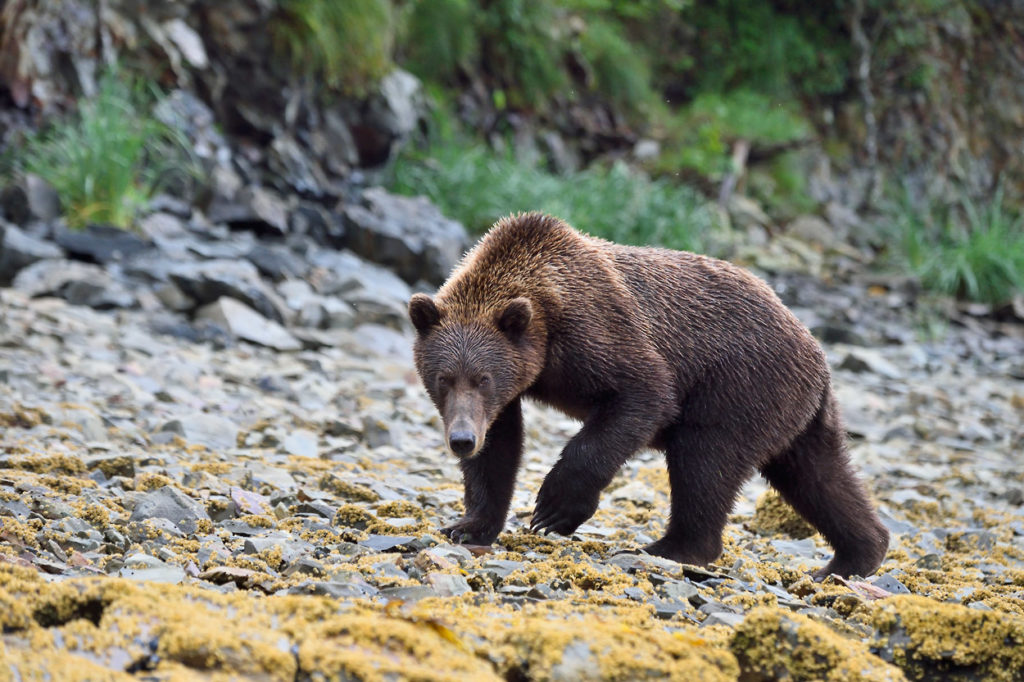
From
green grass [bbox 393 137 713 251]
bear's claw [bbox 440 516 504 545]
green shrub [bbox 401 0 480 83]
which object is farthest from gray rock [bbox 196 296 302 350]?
green shrub [bbox 401 0 480 83]

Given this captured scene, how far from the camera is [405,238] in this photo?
1178 cm

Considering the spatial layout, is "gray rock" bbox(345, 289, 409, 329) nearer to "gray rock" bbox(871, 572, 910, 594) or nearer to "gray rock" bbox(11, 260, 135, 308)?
"gray rock" bbox(11, 260, 135, 308)

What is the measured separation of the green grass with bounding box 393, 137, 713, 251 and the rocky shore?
151cm

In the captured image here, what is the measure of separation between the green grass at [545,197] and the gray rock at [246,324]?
15.7 feet

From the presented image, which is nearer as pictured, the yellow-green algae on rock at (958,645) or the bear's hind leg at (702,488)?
the yellow-green algae on rock at (958,645)

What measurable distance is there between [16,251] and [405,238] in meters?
3.94

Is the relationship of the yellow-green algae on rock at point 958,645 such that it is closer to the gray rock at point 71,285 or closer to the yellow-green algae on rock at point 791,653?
the yellow-green algae on rock at point 791,653

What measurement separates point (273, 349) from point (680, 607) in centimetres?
591

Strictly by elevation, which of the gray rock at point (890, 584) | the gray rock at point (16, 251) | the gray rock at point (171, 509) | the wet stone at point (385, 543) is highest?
the wet stone at point (385, 543)

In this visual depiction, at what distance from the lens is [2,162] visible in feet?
34.6

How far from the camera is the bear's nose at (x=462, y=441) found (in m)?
4.27

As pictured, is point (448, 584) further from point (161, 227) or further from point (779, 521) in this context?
point (161, 227)

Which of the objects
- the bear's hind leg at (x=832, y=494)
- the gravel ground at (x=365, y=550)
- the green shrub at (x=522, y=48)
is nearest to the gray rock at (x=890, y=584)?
the gravel ground at (x=365, y=550)

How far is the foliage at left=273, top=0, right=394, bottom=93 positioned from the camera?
13.4 metres
